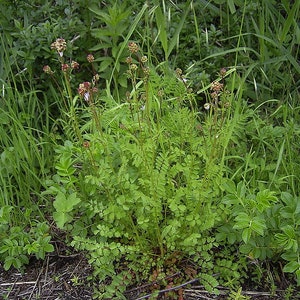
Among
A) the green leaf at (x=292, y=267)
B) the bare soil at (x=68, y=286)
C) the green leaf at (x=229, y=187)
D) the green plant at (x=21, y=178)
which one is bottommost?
the bare soil at (x=68, y=286)

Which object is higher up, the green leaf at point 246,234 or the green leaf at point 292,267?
the green leaf at point 246,234

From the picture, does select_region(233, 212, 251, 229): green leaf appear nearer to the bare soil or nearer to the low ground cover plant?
the low ground cover plant

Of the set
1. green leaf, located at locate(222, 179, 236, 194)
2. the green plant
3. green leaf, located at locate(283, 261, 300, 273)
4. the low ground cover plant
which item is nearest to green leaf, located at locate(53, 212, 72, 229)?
the low ground cover plant

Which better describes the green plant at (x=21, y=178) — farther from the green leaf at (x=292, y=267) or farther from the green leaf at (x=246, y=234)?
the green leaf at (x=292, y=267)

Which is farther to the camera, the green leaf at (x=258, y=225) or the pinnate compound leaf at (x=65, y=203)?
the pinnate compound leaf at (x=65, y=203)

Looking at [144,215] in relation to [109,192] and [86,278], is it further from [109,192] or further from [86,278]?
[86,278]

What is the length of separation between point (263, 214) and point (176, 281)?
395 mm

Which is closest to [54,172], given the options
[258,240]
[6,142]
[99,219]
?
[6,142]

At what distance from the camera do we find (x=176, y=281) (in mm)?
2062

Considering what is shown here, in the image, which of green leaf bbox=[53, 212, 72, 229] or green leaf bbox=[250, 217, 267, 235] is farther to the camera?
green leaf bbox=[53, 212, 72, 229]

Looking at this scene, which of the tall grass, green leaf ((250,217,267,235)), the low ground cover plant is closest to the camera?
green leaf ((250,217,267,235))

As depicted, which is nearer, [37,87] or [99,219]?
[99,219]

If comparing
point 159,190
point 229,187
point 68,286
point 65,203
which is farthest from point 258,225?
point 68,286

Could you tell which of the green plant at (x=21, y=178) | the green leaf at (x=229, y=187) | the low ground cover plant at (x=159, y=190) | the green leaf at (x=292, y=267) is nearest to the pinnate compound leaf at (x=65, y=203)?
the low ground cover plant at (x=159, y=190)
